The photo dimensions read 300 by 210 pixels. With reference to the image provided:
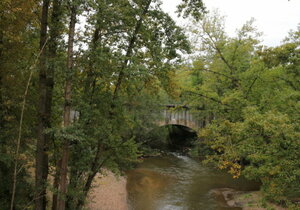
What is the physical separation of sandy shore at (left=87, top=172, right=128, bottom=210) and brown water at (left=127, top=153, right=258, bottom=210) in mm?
388

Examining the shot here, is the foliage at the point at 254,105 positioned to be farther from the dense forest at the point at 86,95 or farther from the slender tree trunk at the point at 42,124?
the slender tree trunk at the point at 42,124

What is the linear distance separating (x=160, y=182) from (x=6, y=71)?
11124mm

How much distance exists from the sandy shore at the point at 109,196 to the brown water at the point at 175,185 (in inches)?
15.3

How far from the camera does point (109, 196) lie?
12.8 meters

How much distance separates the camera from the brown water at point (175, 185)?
1220cm

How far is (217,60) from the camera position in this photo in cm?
1531

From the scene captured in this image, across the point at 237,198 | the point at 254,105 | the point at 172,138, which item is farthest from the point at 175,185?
the point at 172,138

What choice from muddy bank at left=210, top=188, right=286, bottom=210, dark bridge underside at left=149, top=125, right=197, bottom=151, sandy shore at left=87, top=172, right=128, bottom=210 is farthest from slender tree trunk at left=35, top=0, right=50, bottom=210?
dark bridge underside at left=149, top=125, right=197, bottom=151

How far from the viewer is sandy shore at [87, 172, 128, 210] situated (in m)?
11.4

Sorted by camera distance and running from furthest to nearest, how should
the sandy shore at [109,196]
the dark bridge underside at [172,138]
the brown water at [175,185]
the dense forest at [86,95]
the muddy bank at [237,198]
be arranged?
the dark bridge underside at [172,138], the brown water at [175,185], the muddy bank at [237,198], the sandy shore at [109,196], the dense forest at [86,95]

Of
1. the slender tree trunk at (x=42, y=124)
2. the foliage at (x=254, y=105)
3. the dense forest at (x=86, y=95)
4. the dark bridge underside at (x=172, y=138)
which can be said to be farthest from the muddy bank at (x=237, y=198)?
the slender tree trunk at (x=42, y=124)

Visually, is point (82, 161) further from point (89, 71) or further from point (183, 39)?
point (183, 39)

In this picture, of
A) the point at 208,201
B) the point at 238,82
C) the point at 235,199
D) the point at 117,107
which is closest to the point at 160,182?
the point at 208,201

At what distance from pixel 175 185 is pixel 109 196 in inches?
167
